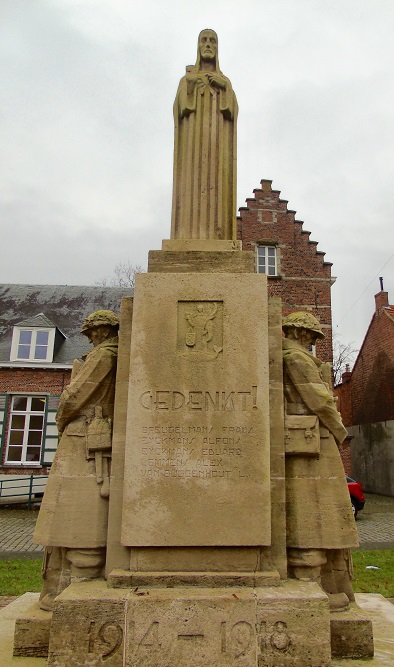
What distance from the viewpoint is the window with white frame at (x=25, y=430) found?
19.2 meters

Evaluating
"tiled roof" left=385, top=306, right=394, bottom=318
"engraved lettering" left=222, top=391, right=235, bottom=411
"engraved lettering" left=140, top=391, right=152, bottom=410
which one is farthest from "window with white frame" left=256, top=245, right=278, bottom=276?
"engraved lettering" left=140, top=391, right=152, bottom=410

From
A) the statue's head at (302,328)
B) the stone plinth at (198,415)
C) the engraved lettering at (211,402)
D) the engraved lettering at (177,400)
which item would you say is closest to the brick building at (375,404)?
the statue's head at (302,328)

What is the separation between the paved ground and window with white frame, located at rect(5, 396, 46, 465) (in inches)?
89.8

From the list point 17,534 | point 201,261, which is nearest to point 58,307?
point 17,534

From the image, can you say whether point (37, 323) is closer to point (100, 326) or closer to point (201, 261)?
point (100, 326)

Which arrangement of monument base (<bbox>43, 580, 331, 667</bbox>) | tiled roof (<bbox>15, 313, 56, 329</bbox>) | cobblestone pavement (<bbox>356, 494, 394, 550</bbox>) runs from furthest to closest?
1. tiled roof (<bbox>15, 313, 56, 329</bbox>)
2. cobblestone pavement (<bbox>356, 494, 394, 550</bbox>)
3. monument base (<bbox>43, 580, 331, 667</bbox>)

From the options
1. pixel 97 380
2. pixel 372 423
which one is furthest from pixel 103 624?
pixel 372 423

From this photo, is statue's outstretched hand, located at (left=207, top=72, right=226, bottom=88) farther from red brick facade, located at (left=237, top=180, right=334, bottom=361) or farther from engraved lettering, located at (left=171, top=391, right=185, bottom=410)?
red brick facade, located at (left=237, top=180, right=334, bottom=361)

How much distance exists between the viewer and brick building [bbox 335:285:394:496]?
74.3 feet

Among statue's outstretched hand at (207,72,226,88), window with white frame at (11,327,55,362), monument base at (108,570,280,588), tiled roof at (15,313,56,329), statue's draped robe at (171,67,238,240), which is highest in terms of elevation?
tiled roof at (15,313,56,329)

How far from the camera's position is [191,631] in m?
3.32

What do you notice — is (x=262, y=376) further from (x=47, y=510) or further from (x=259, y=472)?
(x=47, y=510)

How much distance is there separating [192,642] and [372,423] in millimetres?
22436

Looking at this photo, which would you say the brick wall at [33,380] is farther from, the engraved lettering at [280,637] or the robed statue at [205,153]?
the engraved lettering at [280,637]
